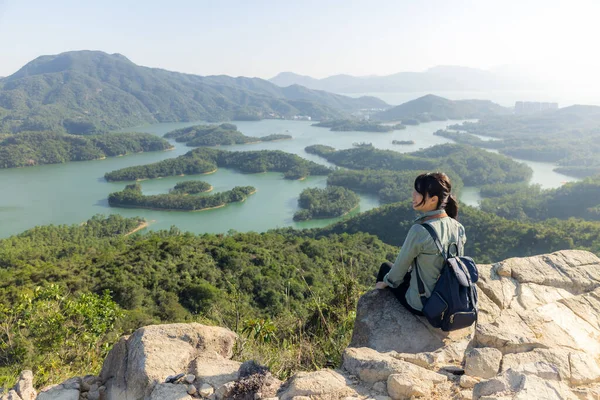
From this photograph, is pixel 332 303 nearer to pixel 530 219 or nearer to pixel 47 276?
pixel 47 276

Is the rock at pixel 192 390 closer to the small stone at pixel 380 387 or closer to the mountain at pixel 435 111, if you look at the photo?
the small stone at pixel 380 387

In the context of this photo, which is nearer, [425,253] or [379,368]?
[379,368]

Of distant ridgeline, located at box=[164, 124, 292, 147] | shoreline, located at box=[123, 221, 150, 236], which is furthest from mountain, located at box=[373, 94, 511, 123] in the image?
shoreline, located at box=[123, 221, 150, 236]

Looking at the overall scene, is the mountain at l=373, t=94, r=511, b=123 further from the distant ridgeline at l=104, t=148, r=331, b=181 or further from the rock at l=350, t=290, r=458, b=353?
the rock at l=350, t=290, r=458, b=353

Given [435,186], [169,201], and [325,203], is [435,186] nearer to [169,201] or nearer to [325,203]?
[325,203]

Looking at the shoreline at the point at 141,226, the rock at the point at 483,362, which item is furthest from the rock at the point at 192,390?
the shoreline at the point at 141,226

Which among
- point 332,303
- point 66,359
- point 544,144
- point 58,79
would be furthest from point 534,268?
point 58,79

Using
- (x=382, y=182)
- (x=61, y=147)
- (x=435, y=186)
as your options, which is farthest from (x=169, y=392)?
(x=61, y=147)
